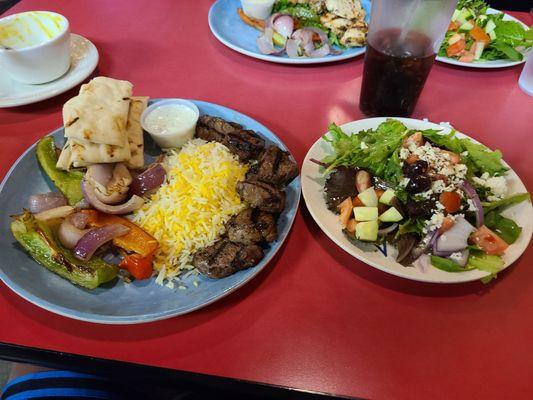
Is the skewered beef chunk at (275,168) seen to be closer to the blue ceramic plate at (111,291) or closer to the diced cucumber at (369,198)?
the blue ceramic plate at (111,291)

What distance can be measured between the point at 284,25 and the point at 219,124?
1.02 m

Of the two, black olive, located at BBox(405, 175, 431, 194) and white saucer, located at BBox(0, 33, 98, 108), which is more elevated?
black olive, located at BBox(405, 175, 431, 194)

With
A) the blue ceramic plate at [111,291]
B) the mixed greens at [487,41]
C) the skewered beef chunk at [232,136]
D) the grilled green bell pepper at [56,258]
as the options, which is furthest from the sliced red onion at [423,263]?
the mixed greens at [487,41]

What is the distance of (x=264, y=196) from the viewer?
5.03 ft

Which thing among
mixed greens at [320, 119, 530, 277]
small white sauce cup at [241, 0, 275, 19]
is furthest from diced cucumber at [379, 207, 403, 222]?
small white sauce cup at [241, 0, 275, 19]

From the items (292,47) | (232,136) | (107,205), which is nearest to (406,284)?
(232,136)

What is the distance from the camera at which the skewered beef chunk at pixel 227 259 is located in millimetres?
Answer: 1394

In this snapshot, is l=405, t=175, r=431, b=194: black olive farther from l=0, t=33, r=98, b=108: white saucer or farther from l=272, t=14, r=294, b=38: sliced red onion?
l=0, t=33, r=98, b=108: white saucer

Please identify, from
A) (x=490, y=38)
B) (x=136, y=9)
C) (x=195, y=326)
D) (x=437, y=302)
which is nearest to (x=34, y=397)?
(x=195, y=326)

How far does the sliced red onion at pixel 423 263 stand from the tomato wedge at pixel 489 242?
0.19 meters

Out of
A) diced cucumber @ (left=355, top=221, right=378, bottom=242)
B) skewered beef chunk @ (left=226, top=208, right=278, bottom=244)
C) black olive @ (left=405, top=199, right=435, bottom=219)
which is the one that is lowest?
skewered beef chunk @ (left=226, top=208, right=278, bottom=244)

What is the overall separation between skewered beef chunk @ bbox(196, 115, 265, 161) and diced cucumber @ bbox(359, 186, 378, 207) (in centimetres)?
52

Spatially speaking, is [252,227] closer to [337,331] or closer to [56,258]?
→ [337,331]

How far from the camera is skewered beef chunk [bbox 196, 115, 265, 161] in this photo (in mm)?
1778
